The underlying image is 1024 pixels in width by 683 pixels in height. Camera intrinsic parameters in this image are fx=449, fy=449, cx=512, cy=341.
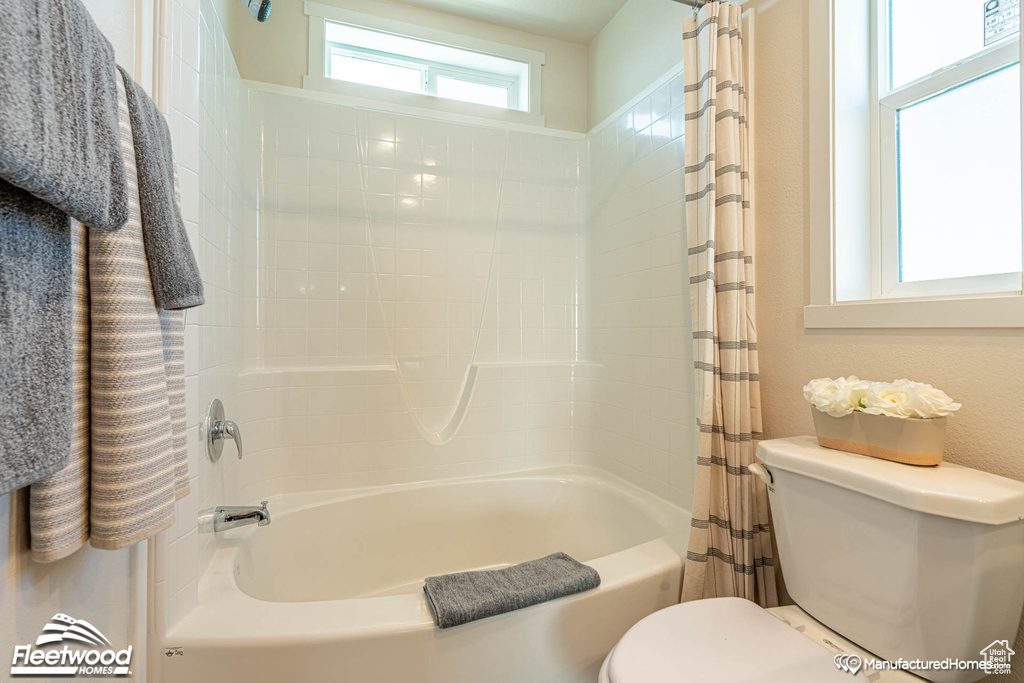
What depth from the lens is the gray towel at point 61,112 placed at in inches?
16.6

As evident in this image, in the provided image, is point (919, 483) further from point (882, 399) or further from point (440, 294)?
point (440, 294)

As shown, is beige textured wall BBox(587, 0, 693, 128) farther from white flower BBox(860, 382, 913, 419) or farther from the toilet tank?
the toilet tank

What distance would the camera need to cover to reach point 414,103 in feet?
7.05

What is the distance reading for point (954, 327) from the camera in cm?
96

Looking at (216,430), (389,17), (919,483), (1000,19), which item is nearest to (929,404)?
(919,483)

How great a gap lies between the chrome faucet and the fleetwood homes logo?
44 centimetres

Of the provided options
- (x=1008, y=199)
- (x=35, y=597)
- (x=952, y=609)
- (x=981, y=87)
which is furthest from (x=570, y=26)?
(x=35, y=597)

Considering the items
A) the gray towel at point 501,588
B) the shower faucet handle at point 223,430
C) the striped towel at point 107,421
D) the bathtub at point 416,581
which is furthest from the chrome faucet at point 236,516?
the striped towel at point 107,421

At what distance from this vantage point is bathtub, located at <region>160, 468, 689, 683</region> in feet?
Answer: 3.28

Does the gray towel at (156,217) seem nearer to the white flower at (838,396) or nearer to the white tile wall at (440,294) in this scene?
the white tile wall at (440,294)

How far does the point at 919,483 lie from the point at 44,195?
130cm

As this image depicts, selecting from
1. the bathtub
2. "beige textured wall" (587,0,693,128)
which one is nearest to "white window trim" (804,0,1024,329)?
"beige textured wall" (587,0,693,128)

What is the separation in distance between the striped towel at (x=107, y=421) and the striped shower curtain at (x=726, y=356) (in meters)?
1.26

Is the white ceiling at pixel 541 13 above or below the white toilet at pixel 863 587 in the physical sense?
above
